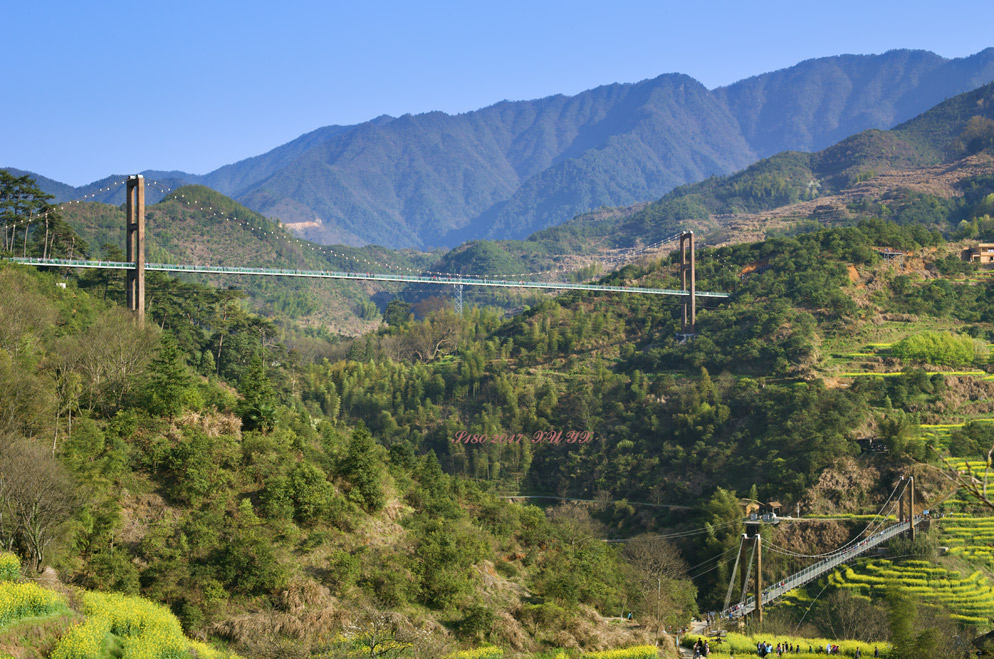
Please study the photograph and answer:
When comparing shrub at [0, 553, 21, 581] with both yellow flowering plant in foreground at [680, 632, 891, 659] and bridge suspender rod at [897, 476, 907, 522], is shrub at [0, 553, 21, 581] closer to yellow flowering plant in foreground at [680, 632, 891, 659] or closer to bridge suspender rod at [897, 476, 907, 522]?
yellow flowering plant in foreground at [680, 632, 891, 659]

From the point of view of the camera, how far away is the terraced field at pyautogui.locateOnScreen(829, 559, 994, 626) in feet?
95.1

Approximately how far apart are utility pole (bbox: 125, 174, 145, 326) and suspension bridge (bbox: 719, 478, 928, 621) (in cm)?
2063

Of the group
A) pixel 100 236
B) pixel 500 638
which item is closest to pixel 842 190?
pixel 100 236

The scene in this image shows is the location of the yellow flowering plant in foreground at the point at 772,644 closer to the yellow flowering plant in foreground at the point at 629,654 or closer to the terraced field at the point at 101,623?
the yellow flowering plant in foreground at the point at 629,654

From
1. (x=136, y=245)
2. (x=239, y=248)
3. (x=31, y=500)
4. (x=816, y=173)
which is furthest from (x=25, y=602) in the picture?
(x=816, y=173)

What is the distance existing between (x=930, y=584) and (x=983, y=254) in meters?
38.6

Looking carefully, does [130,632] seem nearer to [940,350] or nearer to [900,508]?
[900,508]

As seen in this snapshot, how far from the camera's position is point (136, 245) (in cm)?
3388

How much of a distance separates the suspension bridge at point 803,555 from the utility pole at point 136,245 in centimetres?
2063

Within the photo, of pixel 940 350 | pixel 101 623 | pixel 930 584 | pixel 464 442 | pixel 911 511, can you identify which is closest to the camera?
pixel 101 623

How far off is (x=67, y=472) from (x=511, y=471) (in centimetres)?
3058

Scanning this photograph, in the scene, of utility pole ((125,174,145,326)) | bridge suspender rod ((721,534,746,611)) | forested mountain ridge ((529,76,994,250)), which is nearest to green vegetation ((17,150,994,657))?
bridge suspender rod ((721,534,746,611))

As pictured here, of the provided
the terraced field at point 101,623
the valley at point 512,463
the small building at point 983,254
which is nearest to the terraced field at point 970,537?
the valley at point 512,463

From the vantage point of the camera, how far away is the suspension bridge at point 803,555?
2925cm
